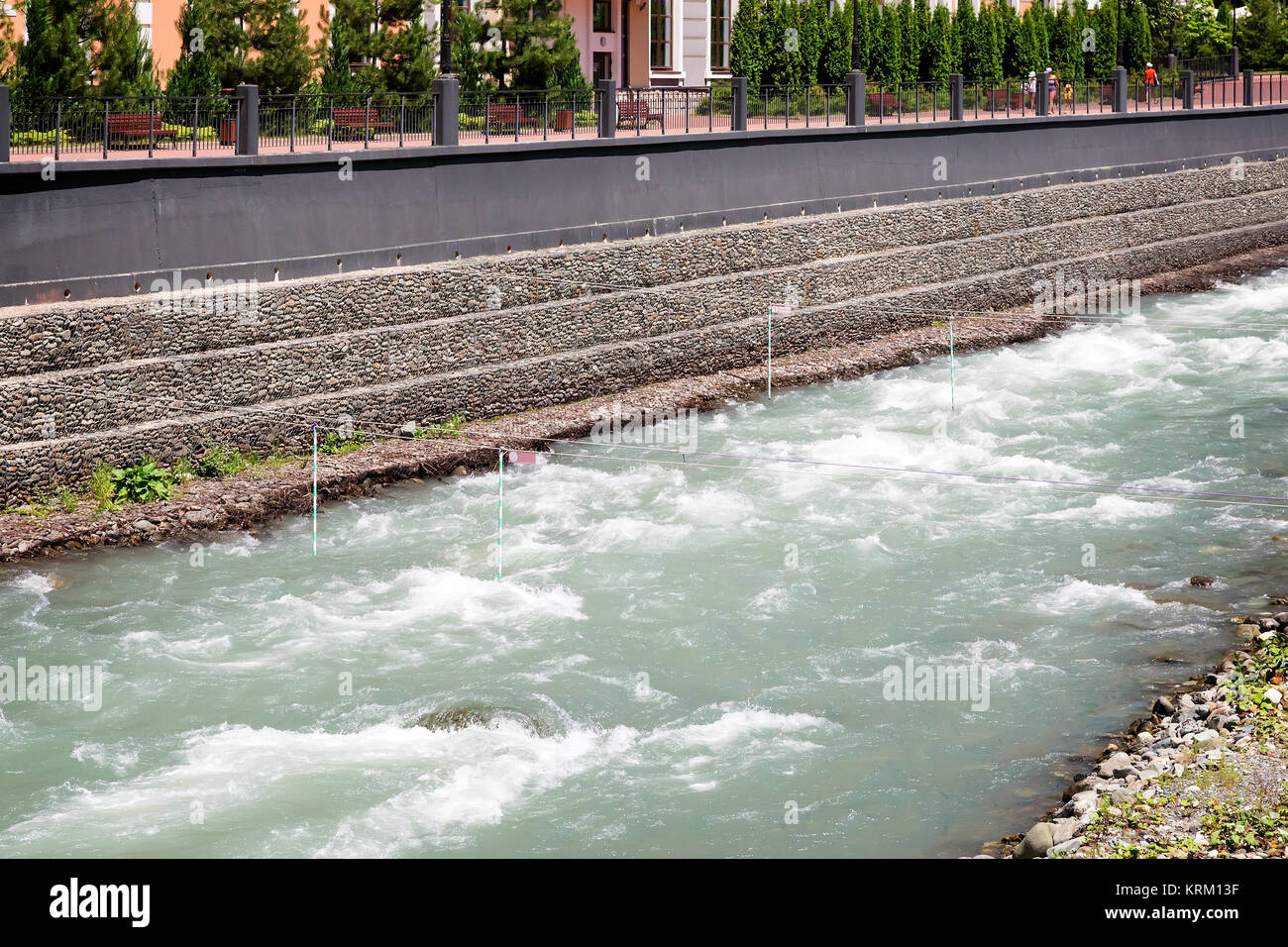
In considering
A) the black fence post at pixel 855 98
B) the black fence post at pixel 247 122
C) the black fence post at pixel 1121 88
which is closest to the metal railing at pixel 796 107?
the black fence post at pixel 855 98

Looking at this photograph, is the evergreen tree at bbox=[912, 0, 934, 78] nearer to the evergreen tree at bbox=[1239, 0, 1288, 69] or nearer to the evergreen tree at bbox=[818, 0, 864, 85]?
the evergreen tree at bbox=[818, 0, 864, 85]

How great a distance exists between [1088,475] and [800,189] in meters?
11.2

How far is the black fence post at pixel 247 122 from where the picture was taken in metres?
25.4

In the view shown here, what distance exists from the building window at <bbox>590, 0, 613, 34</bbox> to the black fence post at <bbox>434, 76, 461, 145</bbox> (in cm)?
1639

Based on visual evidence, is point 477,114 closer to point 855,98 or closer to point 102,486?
point 102,486

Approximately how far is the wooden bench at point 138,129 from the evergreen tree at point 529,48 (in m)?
11.6

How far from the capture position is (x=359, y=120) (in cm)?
2761

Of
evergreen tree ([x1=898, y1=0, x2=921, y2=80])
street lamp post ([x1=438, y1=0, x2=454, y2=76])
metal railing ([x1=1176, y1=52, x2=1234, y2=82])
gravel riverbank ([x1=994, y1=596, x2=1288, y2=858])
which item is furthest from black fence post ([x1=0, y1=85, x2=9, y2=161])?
metal railing ([x1=1176, y1=52, x2=1234, y2=82])

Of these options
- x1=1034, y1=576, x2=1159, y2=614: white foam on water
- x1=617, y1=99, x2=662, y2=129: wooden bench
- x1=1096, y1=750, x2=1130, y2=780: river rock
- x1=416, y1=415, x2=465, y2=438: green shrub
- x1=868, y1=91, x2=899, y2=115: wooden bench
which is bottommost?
x1=1096, y1=750, x2=1130, y2=780: river rock

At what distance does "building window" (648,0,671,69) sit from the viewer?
147ft

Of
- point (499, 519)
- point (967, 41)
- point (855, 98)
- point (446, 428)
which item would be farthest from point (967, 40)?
point (499, 519)
